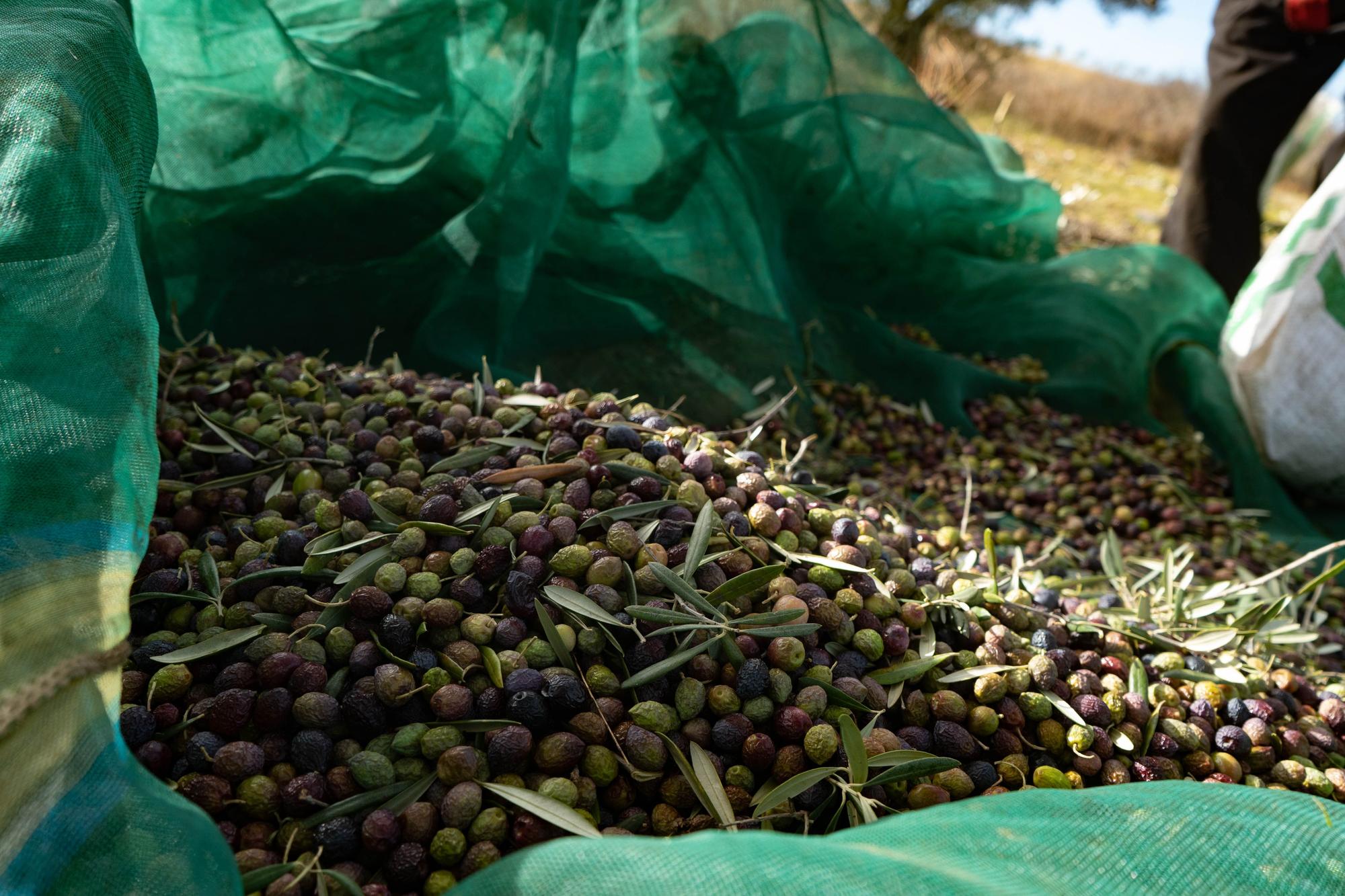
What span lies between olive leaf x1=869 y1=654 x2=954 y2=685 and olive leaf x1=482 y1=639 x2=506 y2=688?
0.55m

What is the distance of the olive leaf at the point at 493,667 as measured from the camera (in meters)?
1.21

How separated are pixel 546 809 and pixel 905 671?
0.58 meters

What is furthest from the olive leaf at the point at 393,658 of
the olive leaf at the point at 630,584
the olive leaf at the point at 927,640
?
the olive leaf at the point at 927,640

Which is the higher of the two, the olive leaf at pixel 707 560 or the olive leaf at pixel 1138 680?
the olive leaf at pixel 707 560

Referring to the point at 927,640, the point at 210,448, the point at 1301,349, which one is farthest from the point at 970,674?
the point at 1301,349

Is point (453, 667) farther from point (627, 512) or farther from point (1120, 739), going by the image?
point (1120, 739)

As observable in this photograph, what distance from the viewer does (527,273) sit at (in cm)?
233

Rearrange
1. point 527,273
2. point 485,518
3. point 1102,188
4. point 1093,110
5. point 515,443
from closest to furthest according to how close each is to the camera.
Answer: point 485,518 → point 515,443 → point 527,273 → point 1102,188 → point 1093,110

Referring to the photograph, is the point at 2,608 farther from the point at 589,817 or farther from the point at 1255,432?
the point at 1255,432

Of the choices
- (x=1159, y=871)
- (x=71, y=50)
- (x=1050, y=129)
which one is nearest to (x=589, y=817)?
(x=1159, y=871)

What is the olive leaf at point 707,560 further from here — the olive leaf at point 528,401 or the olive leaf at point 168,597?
the olive leaf at point 168,597

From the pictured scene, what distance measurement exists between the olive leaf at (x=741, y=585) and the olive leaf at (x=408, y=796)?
1.49 ft

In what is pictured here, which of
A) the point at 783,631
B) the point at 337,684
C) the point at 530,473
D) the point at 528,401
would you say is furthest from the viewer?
the point at 528,401

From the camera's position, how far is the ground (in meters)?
6.02
